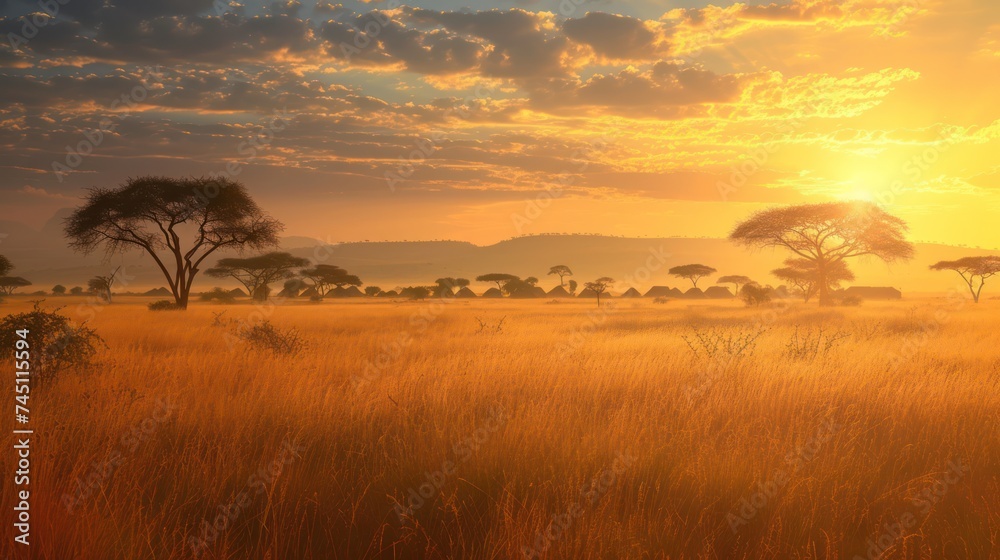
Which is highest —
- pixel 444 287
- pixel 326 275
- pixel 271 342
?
pixel 326 275

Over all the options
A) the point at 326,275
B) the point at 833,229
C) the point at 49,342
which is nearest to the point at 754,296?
the point at 833,229

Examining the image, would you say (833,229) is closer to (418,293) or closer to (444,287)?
(418,293)

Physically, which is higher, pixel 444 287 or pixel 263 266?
pixel 263 266

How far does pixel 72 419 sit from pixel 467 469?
3.85 meters

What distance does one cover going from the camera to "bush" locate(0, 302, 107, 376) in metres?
8.20

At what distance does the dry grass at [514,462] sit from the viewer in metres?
3.58

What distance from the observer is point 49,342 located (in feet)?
30.2

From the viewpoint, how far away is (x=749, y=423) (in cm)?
616

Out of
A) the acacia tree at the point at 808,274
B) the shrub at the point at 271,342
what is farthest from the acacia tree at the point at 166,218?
the acacia tree at the point at 808,274

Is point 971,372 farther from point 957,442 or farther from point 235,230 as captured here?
point 235,230

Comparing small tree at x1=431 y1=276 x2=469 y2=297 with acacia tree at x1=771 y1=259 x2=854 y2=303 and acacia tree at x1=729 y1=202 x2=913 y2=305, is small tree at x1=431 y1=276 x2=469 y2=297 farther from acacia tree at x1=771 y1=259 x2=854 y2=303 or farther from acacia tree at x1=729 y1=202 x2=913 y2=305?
acacia tree at x1=729 y1=202 x2=913 y2=305

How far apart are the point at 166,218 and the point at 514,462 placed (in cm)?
2982

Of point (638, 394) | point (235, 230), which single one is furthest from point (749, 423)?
point (235, 230)

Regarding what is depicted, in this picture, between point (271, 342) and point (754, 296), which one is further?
point (754, 296)
